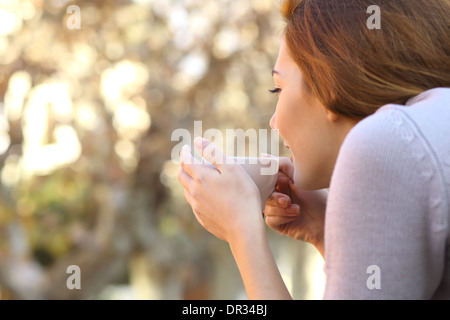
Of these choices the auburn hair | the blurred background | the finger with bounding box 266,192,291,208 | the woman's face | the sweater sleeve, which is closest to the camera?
the sweater sleeve

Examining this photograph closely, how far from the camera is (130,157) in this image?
525 centimetres

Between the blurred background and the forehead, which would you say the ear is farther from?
the blurred background

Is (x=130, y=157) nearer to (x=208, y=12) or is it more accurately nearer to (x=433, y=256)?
(x=208, y=12)

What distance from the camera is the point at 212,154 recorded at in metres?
1.12

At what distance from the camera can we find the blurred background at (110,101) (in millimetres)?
4309

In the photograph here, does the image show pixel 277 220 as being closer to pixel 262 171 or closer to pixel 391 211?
pixel 262 171

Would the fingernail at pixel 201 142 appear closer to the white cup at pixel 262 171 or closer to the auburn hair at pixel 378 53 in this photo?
the white cup at pixel 262 171

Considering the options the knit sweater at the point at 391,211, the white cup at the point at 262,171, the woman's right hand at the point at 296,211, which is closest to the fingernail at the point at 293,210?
the woman's right hand at the point at 296,211

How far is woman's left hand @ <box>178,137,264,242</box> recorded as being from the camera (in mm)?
1016

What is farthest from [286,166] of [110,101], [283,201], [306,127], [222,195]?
[110,101]

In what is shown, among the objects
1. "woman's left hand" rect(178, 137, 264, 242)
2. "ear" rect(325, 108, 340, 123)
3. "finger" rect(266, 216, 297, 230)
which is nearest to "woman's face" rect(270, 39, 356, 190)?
"ear" rect(325, 108, 340, 123)

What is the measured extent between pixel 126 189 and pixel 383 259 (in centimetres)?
469

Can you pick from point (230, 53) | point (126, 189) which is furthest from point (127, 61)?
point (126, 189)

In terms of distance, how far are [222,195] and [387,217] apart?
0.39 metres
